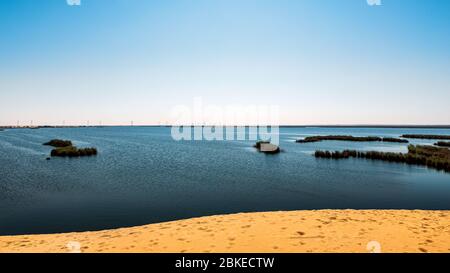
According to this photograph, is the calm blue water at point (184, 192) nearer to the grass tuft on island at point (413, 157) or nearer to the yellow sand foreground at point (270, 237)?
the grass tuft on island at point (413, 157)

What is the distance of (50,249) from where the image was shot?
421 inches

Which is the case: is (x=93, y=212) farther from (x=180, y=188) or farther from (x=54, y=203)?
(x=180, y=188)

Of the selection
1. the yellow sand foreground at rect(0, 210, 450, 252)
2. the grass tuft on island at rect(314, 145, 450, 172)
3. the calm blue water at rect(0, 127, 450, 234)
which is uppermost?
the yellow sand foreground at rect(0, 210, 450, 252)

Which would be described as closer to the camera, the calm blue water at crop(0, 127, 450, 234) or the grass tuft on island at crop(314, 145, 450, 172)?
the calm blue water at crop(0, 127, 450, 234)

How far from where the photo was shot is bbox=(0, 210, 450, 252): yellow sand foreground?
33.1 ft

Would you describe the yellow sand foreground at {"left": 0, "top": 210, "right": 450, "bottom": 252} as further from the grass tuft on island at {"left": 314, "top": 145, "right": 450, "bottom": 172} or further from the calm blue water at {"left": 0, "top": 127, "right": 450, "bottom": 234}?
the grass tuft on island at {"left": 314, "top": 145, "right": 450, "bottom": 172}

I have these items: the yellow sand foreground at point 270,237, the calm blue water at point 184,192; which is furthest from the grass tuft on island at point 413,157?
the yellow sand foreground at point 270,237

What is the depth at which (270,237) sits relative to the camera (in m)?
11.1

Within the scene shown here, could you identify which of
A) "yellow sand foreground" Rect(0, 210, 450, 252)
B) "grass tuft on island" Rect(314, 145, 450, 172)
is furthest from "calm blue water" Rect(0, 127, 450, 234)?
"yellow sand foreground" Rect(0, 210, 450, 252)

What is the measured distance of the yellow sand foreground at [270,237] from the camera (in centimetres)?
1009
